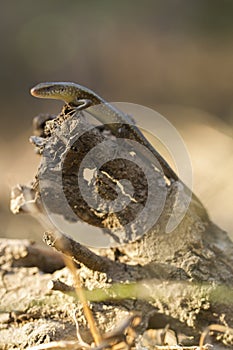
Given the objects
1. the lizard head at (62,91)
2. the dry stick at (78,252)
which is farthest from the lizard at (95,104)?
the dry stick at (78,252)

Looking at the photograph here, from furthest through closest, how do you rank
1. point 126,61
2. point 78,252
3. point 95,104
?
point 126,61 < point 95,104 < point 78,252

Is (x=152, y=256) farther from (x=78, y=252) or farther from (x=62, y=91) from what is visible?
(x=62, y=91)

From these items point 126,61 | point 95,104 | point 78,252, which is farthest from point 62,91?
point 126,61

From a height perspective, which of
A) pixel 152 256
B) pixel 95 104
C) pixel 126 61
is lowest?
pixel 152 256

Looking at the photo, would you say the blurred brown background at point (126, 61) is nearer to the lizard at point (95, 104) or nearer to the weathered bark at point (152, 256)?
the lizard at point (95, 104)

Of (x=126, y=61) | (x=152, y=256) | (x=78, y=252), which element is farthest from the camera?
(x=126, y=61)

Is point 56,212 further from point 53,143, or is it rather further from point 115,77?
point 115,77

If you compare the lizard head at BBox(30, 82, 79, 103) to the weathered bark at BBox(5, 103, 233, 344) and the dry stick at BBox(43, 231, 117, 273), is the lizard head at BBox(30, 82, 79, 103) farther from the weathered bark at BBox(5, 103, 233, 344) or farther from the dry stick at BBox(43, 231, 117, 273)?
the dry stick at BBox(43, 231, 117, 273)
